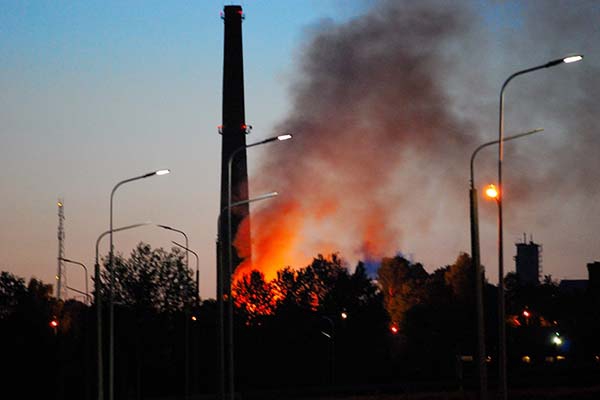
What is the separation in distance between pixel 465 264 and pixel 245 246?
34.4 m

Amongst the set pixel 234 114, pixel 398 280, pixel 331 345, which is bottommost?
pixel 331 345

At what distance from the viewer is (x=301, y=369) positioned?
94188 mm

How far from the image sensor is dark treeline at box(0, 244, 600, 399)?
70.8 meters

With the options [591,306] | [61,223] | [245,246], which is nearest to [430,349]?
[245,246]

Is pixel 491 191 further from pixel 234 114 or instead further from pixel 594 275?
pixel 594 275

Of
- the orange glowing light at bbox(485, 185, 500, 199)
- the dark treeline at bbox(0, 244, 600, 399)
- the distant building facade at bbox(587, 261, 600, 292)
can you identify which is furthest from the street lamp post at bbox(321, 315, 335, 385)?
the distant building facade at bbox(587, 261, 600, 292)

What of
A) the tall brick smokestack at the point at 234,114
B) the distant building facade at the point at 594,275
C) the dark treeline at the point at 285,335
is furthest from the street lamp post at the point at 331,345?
the distant building facade at the point at 594,275

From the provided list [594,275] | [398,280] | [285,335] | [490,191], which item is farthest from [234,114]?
[490,191]

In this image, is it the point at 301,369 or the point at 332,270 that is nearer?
the point at 301,369

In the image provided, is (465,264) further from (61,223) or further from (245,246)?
(61,223)

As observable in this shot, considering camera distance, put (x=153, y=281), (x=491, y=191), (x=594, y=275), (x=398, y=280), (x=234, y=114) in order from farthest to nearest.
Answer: (x=398, y=280), (x=594, y=275), (x=234, y=114), (x=153, y=281), (x=491, y=191)

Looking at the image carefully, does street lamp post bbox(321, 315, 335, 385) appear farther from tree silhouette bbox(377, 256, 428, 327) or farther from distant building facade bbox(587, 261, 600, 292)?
distant building facade bbox(587, 261, 600, 292)

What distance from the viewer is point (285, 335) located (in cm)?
9462

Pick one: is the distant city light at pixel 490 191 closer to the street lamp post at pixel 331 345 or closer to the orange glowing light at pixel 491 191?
the orange glowing light at pixel 491 191
